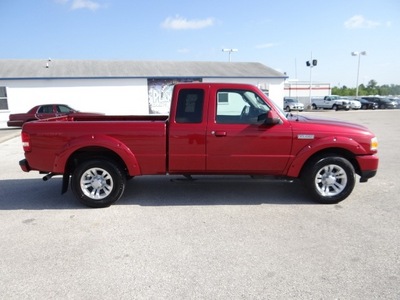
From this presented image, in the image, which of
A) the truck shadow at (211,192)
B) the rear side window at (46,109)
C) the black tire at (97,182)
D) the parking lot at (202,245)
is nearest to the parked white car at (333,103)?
the rear side window at (46,109)

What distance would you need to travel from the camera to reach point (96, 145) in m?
4.66

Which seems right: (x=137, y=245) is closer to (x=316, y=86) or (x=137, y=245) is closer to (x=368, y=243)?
(x=368, y=243)

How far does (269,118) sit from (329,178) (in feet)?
4.67

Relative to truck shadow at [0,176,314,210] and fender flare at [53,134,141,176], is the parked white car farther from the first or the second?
fender flare at [53,134,141,176]

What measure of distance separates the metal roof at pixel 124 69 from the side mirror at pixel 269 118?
1902cm

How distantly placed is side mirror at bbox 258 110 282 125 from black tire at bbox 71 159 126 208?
2.36 meters

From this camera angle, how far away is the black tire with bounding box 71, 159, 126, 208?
15.8ft

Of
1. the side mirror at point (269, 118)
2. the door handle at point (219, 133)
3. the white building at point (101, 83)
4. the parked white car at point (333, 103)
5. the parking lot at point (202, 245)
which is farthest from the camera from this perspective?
the parked white car at point (333, 103)

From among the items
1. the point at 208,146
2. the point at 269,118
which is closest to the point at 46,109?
the point at 208,146

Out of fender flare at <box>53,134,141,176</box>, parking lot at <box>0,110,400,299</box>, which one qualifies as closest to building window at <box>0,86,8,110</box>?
parking lot at <box>0,110,400,299</box>

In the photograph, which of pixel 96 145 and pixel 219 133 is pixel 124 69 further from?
pixel 219 133

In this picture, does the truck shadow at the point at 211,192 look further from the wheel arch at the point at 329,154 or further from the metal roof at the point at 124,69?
the metal roof at the point at 124,69

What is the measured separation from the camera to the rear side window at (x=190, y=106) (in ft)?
15.6

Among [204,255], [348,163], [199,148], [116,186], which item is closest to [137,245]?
[204,255]
